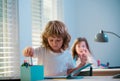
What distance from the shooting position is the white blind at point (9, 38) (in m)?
2.92

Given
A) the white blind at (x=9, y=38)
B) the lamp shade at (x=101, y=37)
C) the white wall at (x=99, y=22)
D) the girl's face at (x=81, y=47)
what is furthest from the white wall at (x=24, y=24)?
the white wall at (x=99, y=22)

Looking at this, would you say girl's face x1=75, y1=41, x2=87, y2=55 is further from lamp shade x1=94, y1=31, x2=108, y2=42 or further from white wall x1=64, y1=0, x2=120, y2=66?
white wall x1=64, y1=0, x2=120, y2=66

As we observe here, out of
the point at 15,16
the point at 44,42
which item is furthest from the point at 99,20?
the point at 44,42

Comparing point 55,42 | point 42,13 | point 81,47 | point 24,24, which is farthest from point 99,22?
point 55,42

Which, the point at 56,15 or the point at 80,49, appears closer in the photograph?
the point at 80,49

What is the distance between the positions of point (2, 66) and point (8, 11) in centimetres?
66

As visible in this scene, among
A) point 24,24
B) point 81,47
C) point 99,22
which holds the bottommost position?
point 81,47

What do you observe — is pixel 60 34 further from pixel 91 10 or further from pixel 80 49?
pixel 91 10

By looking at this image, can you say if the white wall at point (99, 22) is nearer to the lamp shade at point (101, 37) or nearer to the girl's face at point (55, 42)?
the lamp shade at point (101, 37)

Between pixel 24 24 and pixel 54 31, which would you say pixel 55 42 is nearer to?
pixel 54 31

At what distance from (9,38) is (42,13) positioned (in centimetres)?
99

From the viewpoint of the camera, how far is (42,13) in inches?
150

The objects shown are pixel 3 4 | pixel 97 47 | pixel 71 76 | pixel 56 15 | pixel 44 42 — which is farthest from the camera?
pixel 97 47

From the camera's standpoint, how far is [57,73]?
1656mm
